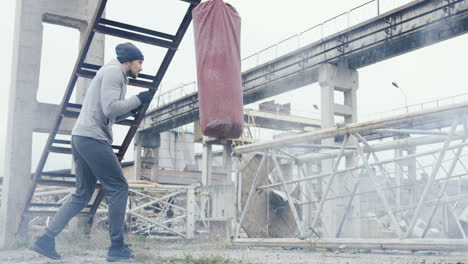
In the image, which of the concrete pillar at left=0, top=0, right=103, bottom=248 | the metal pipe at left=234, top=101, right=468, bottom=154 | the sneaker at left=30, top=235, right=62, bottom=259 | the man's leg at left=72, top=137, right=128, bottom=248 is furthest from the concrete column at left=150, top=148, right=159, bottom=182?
the man's leg at left=72, top=137, right=128, bottom=248

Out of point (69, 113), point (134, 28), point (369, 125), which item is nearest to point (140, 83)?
point (134, 28)

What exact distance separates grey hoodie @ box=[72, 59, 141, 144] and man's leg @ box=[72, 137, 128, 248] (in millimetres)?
108

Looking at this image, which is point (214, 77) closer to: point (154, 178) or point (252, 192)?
point (252, 192)

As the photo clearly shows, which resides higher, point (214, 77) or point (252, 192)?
point (214, 77)

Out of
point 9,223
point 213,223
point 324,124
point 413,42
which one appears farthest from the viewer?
point 324,124

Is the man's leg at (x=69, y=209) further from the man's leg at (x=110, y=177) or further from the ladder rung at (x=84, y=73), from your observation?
the ladder rung at (x=84, y=73)

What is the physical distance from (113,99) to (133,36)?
172 centimetres

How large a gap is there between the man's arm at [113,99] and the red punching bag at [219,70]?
0.83 metres

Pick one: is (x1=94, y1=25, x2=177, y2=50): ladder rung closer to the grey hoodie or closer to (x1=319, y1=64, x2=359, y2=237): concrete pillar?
the grey hoodie

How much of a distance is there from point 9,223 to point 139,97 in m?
4.19

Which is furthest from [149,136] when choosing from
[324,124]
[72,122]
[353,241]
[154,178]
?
[353,241]

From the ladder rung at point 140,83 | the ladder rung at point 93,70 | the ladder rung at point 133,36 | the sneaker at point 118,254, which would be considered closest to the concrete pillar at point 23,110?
the ladder rung at point 93,70

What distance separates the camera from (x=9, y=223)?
24.6 ft

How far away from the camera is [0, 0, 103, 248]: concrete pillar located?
24.9 ft
